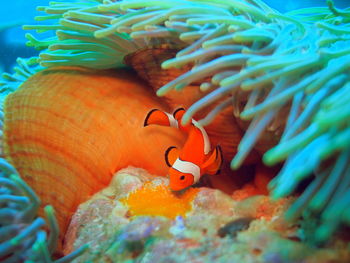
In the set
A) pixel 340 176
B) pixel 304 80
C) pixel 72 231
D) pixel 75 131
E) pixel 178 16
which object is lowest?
pixel 72 231

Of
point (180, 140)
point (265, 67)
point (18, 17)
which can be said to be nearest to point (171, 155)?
point (180, 140)

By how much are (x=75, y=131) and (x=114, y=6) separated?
0.45 m

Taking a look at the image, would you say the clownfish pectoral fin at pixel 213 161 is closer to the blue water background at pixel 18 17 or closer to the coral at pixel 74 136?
the coral at pixel 74 136

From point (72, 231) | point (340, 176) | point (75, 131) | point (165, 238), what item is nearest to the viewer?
point (340, 176)

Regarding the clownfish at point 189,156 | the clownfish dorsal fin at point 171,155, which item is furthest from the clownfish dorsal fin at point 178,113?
the clownfish dorsal fin at point 171,155

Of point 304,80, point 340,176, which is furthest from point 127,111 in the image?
point 340,176

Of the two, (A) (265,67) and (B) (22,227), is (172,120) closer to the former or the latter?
(A) (265,67)

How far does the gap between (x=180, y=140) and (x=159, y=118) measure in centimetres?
17

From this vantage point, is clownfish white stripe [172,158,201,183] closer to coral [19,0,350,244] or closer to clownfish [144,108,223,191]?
clownfish [144,108,223,191]

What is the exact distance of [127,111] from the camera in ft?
4.02

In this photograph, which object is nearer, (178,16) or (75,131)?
(178,16)

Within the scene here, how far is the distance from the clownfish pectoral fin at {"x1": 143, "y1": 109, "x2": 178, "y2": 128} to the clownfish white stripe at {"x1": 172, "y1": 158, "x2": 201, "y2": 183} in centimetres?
16

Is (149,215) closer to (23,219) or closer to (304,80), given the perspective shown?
(23,219)

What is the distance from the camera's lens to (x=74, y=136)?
3.77ft
